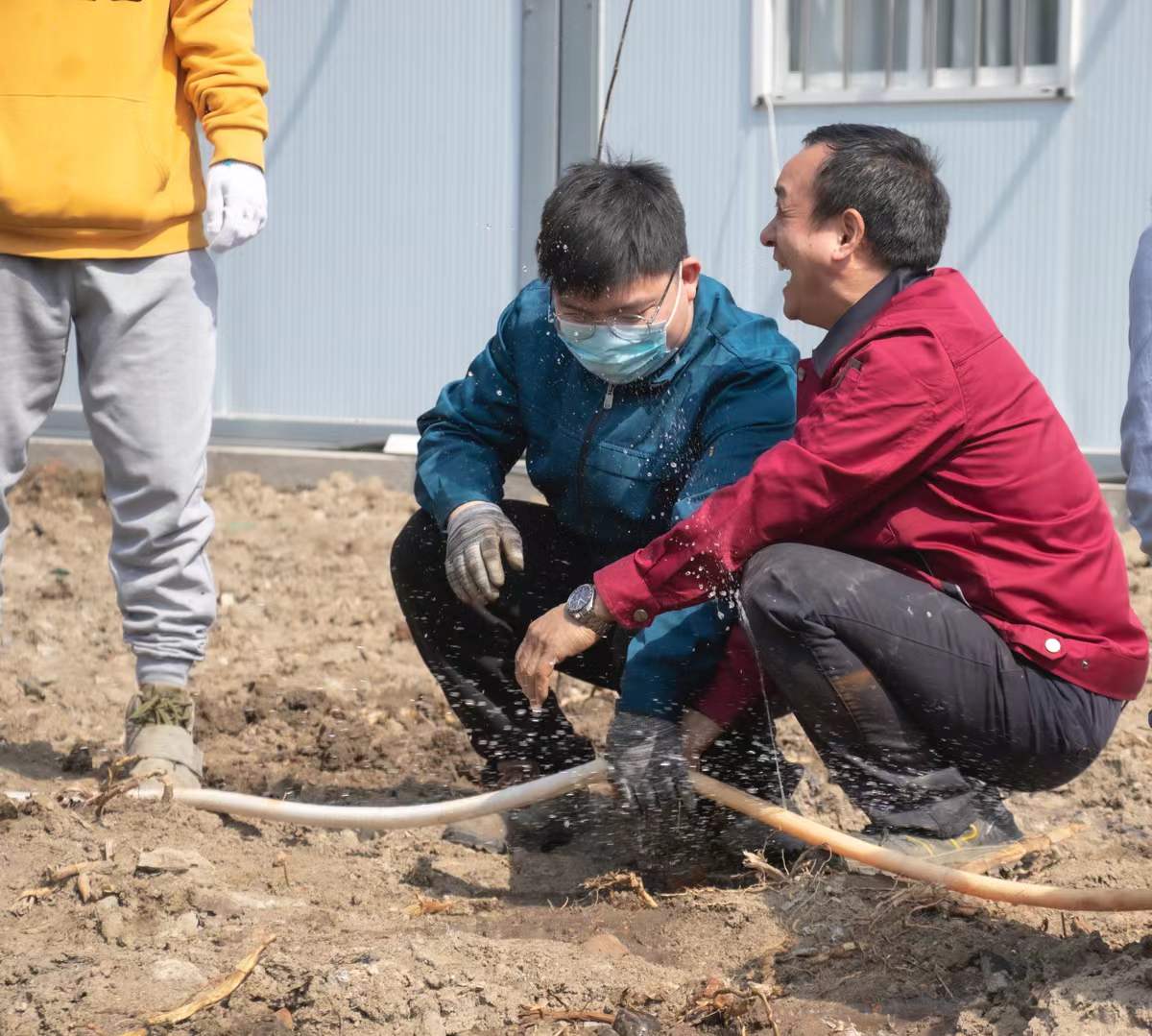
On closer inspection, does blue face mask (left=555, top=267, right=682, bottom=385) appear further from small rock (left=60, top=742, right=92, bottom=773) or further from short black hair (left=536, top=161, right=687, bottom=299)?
small rock (left=60, top=742, right=92, bottom=773)

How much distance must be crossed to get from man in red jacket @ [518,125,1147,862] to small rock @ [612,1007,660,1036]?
0.69 metres

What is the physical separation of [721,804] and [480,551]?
71 cm

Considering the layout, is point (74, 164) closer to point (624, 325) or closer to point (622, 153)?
point (624, 325)

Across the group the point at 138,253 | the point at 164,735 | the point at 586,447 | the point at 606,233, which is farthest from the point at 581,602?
the point at 138,253

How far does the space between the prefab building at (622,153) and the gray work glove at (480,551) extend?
10.3 ft

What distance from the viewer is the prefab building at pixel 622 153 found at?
224 inches

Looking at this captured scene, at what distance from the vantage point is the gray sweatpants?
342cm

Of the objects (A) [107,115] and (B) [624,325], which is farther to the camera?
(A) [107,115]

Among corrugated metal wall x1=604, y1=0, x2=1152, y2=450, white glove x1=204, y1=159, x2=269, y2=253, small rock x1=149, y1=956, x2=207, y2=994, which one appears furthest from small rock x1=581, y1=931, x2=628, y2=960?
corrugated metal wall x1=604, y1=0, x2=1152, y2=450

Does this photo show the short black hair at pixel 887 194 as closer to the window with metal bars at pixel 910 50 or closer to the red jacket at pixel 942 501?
the red jacket at pixel 942 501

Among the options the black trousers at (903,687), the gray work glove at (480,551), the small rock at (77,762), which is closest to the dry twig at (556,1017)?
the black trousers at (903,687)

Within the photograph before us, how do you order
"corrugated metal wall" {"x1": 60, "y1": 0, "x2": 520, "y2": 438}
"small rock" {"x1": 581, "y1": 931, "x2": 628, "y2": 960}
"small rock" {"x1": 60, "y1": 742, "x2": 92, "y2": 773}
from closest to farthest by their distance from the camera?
"small rock" {"x1": 581, "y1": 931, "x2": 628, "y2": 960} < "small rock" {"x1": 60, "y1": 742, "x2": 92, "y2": 773} < "corrugated metal wall" {"x1": 60, "y1": 0, "x2": 520, "y2": 438}

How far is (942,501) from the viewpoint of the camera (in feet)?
9.29

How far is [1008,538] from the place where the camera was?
2.81 meters
